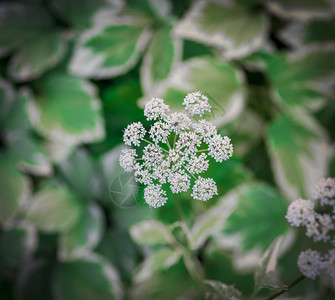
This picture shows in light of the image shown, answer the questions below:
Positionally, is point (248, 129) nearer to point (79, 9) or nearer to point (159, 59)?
point (159, 59)

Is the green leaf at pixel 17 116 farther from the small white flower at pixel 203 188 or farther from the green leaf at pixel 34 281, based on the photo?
the small white flower at pixel 203 188

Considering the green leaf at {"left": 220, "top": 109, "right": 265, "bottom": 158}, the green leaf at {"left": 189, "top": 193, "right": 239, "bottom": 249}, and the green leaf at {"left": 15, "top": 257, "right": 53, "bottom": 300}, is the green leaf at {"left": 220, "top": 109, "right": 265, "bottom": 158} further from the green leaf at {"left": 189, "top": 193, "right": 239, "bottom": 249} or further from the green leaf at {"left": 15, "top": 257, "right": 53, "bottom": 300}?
the green leaf at {"left": 15, "top": 257, "right": 53, "bottom": 300}

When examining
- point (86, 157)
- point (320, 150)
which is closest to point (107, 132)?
point (86, 157)

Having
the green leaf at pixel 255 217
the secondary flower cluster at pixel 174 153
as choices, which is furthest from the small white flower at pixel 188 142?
the green leaf at pixel 255 217

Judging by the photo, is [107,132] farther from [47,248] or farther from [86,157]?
[47,248]

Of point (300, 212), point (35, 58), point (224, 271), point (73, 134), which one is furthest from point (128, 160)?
point (35, 58)
